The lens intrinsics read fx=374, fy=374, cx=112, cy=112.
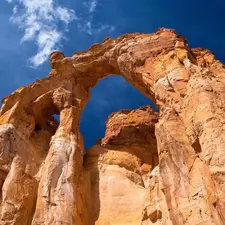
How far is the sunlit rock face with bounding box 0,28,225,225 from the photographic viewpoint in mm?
10086

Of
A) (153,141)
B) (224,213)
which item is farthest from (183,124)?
(153,141)

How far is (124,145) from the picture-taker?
1916cm

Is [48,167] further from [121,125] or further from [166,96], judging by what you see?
[121,125]

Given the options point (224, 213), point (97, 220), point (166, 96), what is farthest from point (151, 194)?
point (224, 213)

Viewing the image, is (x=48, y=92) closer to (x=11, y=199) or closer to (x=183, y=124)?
(x=11, y=199)

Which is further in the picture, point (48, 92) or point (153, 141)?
point (153, 141)

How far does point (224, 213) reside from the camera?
7.96 metres

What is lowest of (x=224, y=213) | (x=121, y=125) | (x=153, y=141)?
(x=224, y=213)

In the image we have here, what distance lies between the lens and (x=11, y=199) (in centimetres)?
1373

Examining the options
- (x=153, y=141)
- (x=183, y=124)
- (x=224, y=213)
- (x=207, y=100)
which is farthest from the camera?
(x=153, y=141)

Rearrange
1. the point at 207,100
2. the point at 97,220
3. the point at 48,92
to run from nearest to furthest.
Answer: the point at 207,100, the point at 97,220, the point at 48,92

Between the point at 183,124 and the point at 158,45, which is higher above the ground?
the point at 158,45

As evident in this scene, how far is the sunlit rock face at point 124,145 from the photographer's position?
10.1 metres

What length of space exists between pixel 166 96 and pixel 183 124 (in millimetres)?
1761
